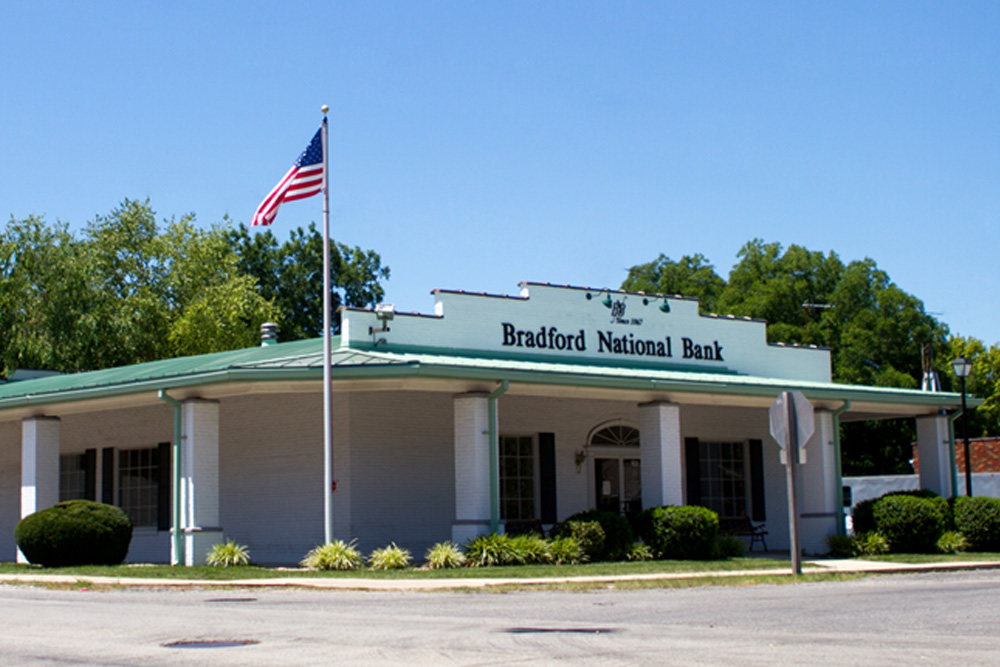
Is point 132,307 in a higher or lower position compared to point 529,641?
higher

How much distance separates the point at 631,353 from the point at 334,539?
7998mm

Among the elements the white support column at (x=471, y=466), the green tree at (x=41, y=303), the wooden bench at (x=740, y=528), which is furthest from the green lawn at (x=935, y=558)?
the green tree at (x=41, y=303)

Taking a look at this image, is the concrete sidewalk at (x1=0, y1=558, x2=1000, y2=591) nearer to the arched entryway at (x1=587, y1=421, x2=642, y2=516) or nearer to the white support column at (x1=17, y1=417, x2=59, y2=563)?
the white support column at (x1=17, y1=417, x2=59, y2=563)

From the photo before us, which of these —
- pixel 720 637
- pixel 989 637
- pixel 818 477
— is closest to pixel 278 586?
pixel 720 637

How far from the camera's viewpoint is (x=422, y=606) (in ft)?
40.5

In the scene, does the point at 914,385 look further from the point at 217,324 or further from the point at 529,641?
the point at 529,641

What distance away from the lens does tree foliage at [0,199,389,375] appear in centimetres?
4578

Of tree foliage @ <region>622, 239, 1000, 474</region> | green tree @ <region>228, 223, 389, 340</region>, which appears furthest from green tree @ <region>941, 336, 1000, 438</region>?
green tree @ <region>228, 223, 389, 340</region>

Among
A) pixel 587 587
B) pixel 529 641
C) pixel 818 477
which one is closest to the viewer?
pixel 529 641

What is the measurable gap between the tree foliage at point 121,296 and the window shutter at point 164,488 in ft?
81.1

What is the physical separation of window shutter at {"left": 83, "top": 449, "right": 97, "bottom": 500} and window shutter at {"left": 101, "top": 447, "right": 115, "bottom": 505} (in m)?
0.17

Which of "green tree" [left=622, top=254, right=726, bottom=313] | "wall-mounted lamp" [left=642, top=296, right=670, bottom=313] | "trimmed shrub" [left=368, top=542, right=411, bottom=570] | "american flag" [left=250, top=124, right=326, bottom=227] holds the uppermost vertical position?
"green tree" [left=622, top=254, right=726, bottom=313]

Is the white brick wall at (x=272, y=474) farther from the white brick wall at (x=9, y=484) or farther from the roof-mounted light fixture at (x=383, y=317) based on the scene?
the white brick wall at (x=9, y=484)

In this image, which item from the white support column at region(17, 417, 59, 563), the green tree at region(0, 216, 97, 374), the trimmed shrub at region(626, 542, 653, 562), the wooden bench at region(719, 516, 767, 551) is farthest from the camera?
the green tree at region(0, 216, 97, 374)
